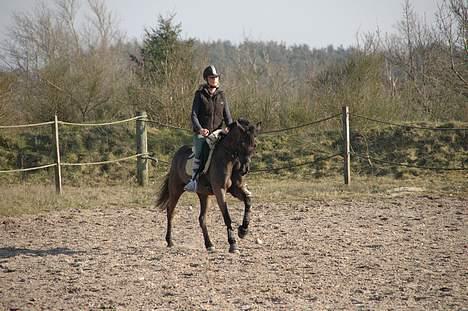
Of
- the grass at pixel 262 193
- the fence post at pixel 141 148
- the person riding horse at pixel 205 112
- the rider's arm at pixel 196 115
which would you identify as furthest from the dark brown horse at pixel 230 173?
the fence post at pixel 141 148

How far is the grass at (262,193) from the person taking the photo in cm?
1221

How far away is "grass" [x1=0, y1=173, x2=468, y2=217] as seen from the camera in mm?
12211

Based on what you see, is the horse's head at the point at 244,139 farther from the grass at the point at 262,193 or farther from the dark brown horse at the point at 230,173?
the grass at the point at 262,193

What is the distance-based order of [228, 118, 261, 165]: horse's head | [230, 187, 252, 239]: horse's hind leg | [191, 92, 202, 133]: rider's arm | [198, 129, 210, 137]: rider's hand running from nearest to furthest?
[228, 118, 261, 165]: horse's head, [230, 187, 252, 239]: horse's hind leg, [198, 129, 210, 137]: rider's hand, [191, 92, 202, 133]: rider's arm

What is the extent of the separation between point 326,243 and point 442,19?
14040mm

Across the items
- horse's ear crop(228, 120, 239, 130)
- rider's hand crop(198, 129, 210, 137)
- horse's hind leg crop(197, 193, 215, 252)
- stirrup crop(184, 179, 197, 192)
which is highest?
horse's ear crop(228, 120, 239, 130)

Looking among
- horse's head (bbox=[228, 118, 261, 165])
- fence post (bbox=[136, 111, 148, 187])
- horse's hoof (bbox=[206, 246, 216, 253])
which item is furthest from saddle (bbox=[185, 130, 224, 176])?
fence post (bbox=[136, 111, 148, 187])

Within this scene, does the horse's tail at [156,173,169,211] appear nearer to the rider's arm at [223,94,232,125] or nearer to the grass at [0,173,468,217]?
the rider's arm at [223,94,232,125]

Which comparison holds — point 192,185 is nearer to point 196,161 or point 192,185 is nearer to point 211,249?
point 196,161

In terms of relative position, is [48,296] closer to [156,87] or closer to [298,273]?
[298,273]

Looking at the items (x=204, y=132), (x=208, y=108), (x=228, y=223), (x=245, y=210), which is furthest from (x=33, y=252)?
(x=208, y=108)

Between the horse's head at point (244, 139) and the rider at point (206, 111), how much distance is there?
0.55 meters

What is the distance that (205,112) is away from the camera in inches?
323

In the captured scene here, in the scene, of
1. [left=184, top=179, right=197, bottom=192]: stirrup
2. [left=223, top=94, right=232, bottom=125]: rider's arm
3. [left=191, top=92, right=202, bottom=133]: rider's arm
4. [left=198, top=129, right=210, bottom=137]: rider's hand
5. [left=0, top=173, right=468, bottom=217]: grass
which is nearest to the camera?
[left=198, top=129, right=210, bottom=137]: rider's hand
